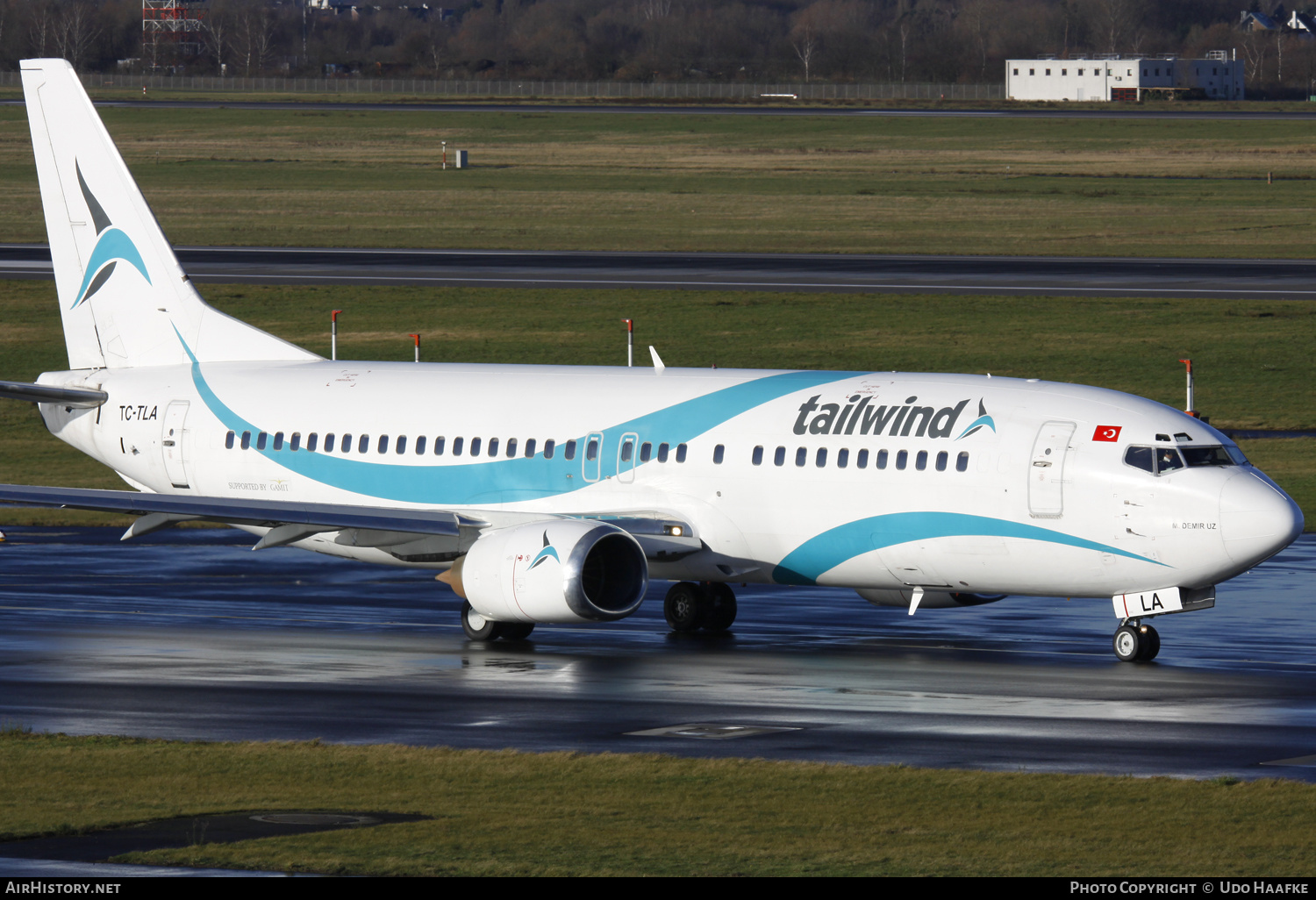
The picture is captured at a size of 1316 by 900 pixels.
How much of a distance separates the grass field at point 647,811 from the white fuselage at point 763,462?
8.73m

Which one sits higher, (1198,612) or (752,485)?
(752,485)

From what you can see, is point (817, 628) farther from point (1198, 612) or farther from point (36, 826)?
point (36, 826)

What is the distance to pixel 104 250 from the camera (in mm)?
39094

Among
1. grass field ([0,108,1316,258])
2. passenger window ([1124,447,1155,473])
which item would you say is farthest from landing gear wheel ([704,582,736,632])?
grass field ([0,108,1316,258])

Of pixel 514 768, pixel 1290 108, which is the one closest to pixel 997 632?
pixel 514 768

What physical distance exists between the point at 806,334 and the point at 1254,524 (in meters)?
40.3

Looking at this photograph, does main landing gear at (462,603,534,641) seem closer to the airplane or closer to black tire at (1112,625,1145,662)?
the airplane

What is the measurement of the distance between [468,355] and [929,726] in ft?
141

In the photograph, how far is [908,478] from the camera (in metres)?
31.0

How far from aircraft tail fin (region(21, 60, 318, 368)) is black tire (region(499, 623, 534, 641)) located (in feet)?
27.5

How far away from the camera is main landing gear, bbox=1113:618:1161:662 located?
1189 inches

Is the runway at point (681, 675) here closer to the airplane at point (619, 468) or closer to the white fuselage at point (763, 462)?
the airplane at point (619, 468)

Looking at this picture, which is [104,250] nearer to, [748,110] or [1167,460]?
[1167,460]
